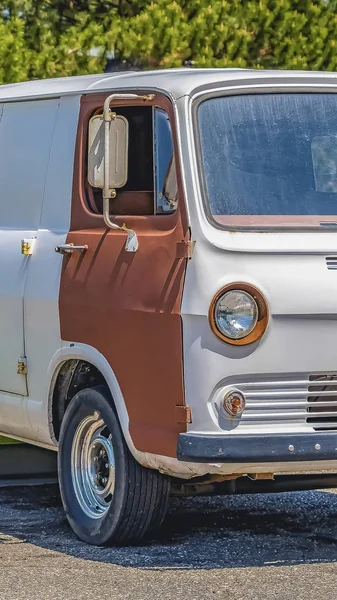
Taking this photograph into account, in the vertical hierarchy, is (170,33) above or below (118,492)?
above

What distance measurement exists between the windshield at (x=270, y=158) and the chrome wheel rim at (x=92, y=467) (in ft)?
4.25

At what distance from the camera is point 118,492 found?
7.04 metres

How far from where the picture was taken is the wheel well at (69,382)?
7418mm

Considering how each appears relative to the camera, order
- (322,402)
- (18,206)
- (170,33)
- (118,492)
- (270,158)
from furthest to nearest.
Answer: (170,33) → (18,206) → (118,492) → (270,158) → (322,402)

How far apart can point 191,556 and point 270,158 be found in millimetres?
1873

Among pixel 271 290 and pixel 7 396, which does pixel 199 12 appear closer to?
pixel 7 396

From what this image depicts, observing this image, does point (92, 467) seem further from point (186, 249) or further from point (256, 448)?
point (186, 249)

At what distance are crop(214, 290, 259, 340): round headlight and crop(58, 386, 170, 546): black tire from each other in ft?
2.91

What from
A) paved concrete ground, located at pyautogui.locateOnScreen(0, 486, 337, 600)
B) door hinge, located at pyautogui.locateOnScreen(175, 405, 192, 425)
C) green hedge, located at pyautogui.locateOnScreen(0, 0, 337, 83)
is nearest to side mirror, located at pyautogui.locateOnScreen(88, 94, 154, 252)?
door hinge, located at pyautogui.locateOnScreen(175, 405, 192, 425)

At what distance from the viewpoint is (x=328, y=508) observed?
335 inches

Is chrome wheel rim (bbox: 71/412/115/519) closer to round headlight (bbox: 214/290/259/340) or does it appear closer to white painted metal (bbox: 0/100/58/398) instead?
white painted metal (bbox: 0/100/58/398)

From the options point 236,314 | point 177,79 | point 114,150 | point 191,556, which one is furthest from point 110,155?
point 191,556

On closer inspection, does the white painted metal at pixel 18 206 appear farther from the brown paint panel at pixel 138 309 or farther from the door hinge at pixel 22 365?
the brown paint panel at pixel 138 309

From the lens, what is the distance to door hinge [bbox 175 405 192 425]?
6473mm
